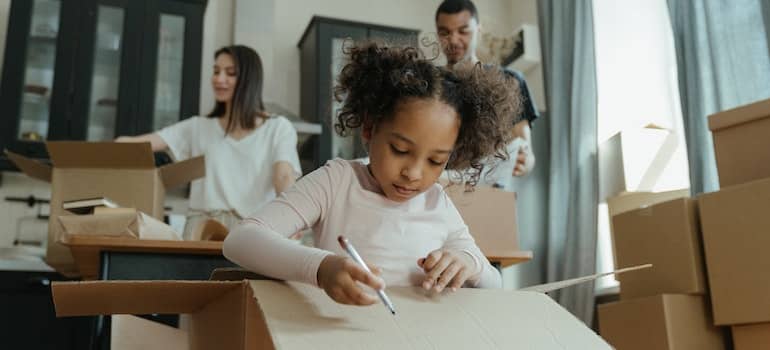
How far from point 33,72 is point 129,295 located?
3048 millimetres

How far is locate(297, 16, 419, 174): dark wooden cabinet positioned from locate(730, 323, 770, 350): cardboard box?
2211mm

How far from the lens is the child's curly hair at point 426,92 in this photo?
Answer: 3.82 feet

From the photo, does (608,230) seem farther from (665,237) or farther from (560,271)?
(665,237)

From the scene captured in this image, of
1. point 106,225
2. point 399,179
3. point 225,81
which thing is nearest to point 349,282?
point 399,179

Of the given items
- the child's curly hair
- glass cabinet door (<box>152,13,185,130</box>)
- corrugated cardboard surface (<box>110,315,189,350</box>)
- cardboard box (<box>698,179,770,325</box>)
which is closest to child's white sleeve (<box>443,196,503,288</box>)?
the child's curly hair

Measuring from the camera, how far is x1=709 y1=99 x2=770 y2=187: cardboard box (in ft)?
5.92

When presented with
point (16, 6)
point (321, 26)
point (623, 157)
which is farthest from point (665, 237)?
point (16, 6)

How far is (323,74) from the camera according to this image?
3838 mm

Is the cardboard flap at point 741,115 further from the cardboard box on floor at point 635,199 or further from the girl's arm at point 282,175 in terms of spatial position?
the girl's arm at point 282,175

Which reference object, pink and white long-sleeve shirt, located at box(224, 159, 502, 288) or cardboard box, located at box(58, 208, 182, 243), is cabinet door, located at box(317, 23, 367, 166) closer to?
cardboard box, located at box(58, 208, 182, 243)

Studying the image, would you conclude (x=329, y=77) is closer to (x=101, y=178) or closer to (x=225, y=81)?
(x=225, y=81)

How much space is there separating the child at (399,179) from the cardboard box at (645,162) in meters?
1.89

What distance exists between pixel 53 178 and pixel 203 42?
7.32 feet

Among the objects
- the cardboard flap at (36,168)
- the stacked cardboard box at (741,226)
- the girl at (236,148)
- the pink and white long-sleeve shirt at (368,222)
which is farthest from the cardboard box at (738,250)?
the cardboard flap at (36,168)
